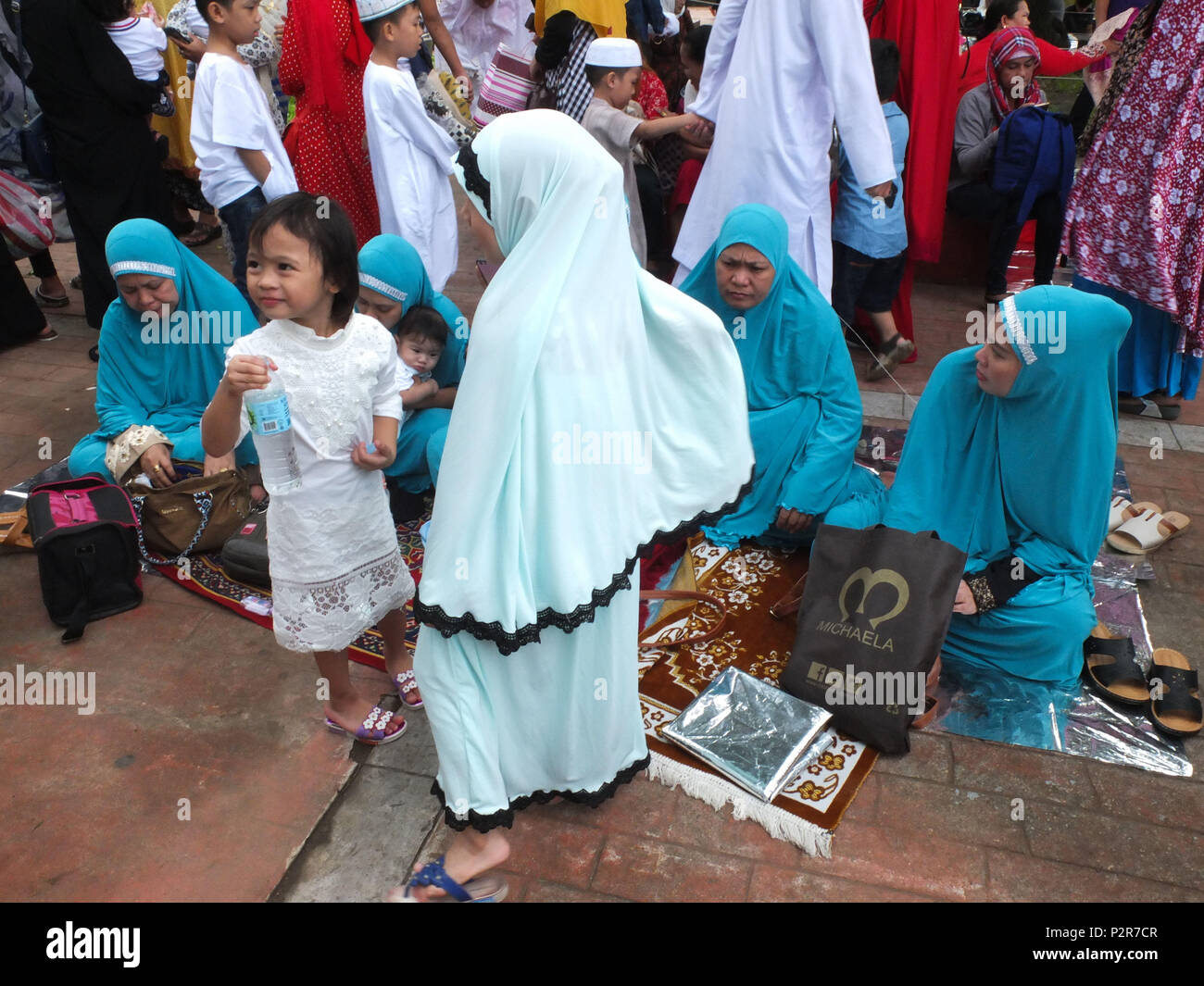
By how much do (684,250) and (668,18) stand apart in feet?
11.3

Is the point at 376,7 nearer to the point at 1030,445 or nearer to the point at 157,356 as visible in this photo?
the point at 157,356

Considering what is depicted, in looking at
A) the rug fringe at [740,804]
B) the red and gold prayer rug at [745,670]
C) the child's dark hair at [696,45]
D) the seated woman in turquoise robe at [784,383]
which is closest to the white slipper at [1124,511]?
the seated woman in turquoise robe at [784,383]

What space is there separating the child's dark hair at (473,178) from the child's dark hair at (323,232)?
0.48 m

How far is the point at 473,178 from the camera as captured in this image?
185cm

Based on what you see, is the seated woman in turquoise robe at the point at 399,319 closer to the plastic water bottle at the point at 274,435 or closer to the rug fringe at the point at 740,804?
the plastic water bottle at the point at 274,435

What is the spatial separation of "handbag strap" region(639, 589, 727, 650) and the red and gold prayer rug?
19mm

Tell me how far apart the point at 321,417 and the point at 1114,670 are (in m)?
2.40

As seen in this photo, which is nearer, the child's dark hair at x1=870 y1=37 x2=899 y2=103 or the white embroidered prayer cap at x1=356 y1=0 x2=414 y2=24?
the white embroidered prayer cap at x1=356 y1=0 x2=414 y2=24

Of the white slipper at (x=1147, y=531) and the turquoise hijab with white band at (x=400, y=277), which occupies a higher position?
the turquoise hijab with white band at (x=400, y=277)

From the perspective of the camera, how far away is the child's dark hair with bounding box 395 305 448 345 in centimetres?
363

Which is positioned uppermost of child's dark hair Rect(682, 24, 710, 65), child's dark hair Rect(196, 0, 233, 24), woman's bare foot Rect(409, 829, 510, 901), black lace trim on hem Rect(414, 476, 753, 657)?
child's dark hair Rect(196, 0, 233, 24)

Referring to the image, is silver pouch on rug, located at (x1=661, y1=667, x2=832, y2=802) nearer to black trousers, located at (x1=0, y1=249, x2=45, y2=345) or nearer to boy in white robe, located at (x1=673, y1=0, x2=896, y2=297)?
boy in white robe, located at (x1=673, y1=0, x2=896, y2=297)

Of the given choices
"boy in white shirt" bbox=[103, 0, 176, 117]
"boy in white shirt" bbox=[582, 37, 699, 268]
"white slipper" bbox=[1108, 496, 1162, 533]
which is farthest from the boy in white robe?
"boy in white shirt" bbox=[103, 0, 176, 117]

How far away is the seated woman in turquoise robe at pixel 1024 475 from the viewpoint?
2672mm
